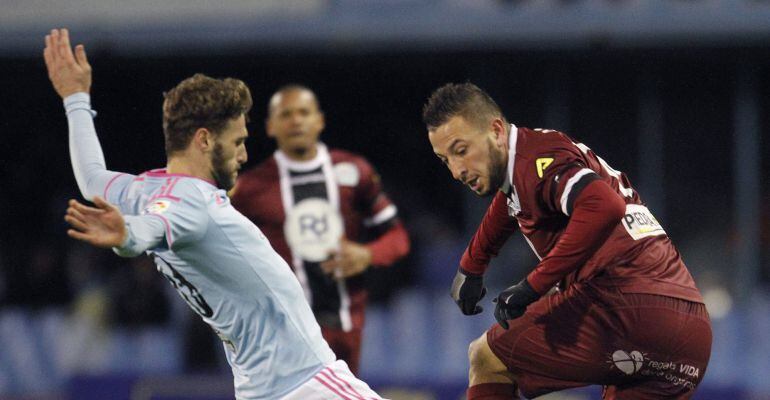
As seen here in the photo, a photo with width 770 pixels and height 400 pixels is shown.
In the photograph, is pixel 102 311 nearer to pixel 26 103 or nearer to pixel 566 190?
pixel 26 103

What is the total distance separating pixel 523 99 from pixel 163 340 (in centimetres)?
415

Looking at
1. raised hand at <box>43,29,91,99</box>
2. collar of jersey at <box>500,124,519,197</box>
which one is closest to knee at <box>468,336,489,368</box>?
collar of jersey at <box>500,124,519,197</box>

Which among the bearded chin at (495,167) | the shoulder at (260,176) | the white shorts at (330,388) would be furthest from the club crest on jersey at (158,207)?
the shoulder at (260,176)

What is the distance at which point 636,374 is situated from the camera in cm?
462

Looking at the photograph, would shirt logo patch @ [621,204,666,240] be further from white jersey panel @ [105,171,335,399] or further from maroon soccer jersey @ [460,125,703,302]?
white jersey panel @ [105,171,335,399]

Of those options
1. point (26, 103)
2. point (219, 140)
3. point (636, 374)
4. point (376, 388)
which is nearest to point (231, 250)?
point (219, 140)

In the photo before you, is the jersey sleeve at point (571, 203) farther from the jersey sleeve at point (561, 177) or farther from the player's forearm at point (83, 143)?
the player's forearm at point (83, 143)

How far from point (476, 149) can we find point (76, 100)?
4.78 ft

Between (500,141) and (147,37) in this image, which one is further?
(147,37)

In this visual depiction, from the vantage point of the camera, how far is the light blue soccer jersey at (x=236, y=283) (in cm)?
405

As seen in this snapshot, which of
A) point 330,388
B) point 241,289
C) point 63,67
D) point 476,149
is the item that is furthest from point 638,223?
point 63,67

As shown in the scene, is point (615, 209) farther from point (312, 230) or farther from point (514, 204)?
point (312, 230)

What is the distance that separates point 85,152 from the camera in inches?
173

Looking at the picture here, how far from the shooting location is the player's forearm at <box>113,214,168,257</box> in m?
3.65
